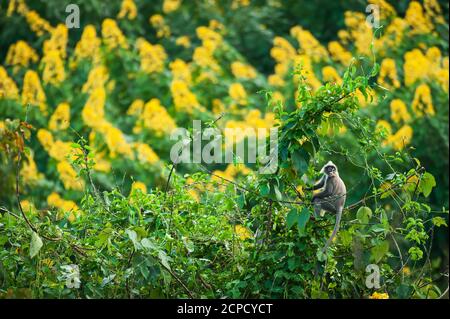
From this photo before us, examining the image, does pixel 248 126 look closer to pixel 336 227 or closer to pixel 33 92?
pixel 33 92

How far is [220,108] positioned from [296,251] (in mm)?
5087

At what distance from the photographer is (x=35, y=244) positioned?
4293 mm

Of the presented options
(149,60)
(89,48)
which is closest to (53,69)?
(89,48)

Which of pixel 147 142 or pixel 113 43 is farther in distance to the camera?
pixel 113 43

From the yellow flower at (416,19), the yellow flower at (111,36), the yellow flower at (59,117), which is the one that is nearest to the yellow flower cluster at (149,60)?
the yellow flower at (111,36)

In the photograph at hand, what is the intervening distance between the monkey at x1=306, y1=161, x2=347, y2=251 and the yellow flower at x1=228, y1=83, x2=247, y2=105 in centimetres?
493

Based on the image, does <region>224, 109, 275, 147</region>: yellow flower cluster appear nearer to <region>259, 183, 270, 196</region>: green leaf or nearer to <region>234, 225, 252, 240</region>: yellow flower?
<region>234, 225, 252, 240</region>: yellow flower

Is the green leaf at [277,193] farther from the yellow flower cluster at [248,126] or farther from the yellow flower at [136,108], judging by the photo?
the yellow flower at [136,108]

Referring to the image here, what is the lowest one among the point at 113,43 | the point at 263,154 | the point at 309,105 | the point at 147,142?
the point at 147,142

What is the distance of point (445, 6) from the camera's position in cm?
1157

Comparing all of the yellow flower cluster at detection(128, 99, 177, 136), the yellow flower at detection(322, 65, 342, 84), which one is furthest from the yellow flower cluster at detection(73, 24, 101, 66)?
the yellow flower at detection(322, 65, 342, 84)
